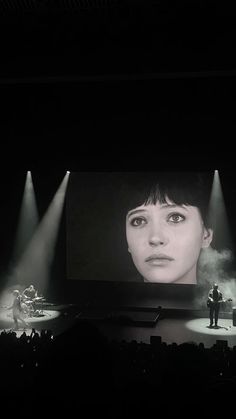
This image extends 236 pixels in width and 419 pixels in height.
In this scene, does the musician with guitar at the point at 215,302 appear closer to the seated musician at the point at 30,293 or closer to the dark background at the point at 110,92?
the dark background at the point at 110,92

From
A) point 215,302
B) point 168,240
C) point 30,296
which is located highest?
point 168,240

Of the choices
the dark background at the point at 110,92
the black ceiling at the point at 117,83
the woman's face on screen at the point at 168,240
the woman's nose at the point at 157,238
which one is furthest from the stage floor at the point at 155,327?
the black ceiling at the point at 117,83

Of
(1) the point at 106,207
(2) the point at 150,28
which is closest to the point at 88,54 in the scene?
(2) the point at 150,28

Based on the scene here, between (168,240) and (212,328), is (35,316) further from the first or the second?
(212,328)

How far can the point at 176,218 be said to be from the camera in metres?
10.9

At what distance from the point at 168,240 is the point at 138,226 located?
0.78 metres

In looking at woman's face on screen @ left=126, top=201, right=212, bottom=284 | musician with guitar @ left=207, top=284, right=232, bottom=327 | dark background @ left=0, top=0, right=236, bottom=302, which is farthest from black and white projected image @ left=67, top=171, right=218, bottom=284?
musician with guitar @ left=207, top=284, right=232, bottom=327

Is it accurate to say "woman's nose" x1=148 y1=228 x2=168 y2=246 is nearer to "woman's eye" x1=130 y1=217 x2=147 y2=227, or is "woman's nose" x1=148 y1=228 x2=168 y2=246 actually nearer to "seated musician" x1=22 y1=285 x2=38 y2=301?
"woman's eye" x1=130 y1=217 x2=147 y2=227

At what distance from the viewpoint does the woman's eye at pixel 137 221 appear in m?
11.1

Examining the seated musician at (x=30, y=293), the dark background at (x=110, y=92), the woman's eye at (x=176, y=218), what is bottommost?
the seated musician at (x=30, y=293)

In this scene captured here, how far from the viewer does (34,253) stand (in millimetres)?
12320

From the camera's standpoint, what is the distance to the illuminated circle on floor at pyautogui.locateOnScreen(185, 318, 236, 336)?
9242 mm

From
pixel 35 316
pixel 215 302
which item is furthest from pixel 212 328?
pixel 35 316

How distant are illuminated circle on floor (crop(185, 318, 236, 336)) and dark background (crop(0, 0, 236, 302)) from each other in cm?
220
